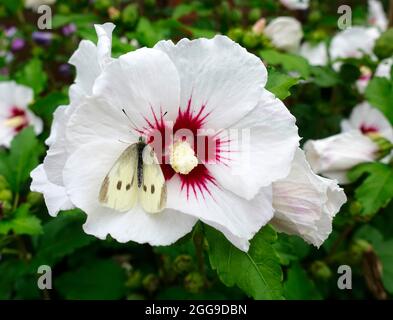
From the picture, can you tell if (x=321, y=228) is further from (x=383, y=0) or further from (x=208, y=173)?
(x=383, y=0)

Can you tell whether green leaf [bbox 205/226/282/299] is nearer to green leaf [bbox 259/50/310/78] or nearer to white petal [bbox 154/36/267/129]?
white petal [bbox 154/36/267/129]

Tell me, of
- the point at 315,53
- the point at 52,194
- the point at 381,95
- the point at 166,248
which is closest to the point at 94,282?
the point at 166,248

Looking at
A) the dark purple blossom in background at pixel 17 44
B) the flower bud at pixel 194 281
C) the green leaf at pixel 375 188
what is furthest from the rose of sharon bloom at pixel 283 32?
the dark purple blossom in background at pixel 17 44

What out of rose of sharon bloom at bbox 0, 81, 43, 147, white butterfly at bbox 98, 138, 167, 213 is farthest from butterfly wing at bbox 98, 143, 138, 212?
rose of sharon bloom at bbox 0, 81, 43, 147

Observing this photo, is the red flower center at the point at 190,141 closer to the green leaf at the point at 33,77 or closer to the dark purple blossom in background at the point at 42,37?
the green leaf at the point at 33,77
